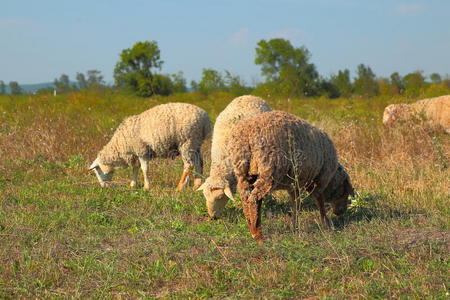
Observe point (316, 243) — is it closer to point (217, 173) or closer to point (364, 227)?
point (364, 227)

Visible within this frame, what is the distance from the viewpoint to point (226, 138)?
298 inches

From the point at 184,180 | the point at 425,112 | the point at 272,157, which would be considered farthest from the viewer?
the point at 425,112

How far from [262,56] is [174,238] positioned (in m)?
35.1

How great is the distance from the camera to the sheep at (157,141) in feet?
31.2

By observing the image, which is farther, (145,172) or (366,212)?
(145,172)

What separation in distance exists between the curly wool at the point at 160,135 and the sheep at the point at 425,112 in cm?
494

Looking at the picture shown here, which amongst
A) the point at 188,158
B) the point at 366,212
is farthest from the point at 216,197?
the point at 188,158

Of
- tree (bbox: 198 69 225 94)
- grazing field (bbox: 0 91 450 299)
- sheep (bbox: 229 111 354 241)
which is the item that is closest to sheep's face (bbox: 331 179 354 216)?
grazing field (bbox: 0 91 450 299)

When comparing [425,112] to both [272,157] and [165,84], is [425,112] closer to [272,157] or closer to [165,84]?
[272,157]

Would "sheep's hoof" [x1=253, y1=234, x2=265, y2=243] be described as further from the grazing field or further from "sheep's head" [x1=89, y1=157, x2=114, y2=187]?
"sheep's head" [x1=89, y1=157, x2=114, y2=187]

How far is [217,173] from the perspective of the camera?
6949mm

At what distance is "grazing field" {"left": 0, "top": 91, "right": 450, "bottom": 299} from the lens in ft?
14.7

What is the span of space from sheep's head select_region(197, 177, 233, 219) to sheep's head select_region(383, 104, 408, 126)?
6.50 metres

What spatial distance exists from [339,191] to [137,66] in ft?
104
